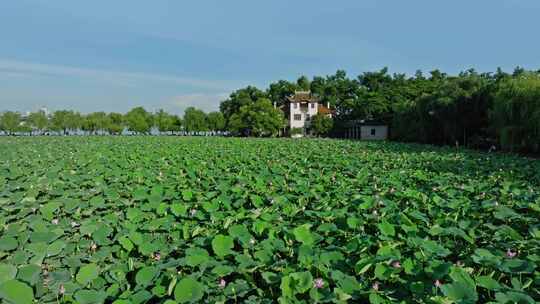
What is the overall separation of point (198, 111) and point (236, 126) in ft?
69.3

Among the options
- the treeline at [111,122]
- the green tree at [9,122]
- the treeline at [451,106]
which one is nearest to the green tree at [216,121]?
the treeline at [111,122]

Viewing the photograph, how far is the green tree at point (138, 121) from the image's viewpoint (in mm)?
66125

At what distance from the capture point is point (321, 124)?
137 feet

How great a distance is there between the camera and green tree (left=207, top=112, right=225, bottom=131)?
60.9m

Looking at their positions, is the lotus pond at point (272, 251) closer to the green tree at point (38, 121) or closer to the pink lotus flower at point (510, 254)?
the pink lotus flower at point (510, 254)

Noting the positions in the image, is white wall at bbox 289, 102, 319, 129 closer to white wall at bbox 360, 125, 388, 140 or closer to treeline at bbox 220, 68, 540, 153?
treeline at bbox 220, 68, 540, 153

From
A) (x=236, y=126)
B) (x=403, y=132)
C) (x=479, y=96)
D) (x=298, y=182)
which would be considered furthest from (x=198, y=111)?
(x=298, y=182)

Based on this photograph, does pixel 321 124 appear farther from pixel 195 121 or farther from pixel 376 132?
pixel 195 121

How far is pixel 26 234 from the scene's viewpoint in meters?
2.45

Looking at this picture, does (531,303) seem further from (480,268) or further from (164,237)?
(164,237)

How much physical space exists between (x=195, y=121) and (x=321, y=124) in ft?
95.4

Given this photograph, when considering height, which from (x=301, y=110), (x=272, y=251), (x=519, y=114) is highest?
(x=301, y=110)

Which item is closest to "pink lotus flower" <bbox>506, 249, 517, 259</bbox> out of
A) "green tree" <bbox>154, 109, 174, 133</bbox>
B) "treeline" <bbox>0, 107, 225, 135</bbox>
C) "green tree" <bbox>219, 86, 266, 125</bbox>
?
"green tree" <bbox>219, 86, 266, 125</bbox>

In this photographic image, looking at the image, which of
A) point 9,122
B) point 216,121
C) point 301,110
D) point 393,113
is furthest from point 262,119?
point 9,122
